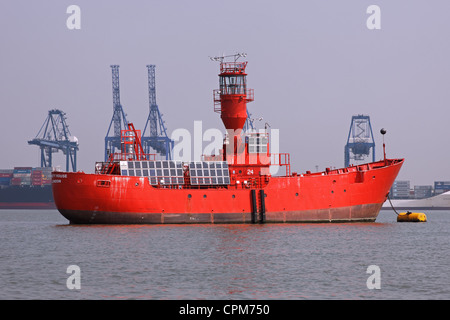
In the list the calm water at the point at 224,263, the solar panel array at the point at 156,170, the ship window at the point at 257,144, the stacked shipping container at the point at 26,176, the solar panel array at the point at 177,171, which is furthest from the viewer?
the stacked shipping container at the point at 26,176

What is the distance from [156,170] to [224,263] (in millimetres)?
23224

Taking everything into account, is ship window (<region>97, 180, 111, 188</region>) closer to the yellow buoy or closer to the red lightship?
the red lightship

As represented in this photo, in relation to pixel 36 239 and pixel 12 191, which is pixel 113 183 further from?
pixel 12 191

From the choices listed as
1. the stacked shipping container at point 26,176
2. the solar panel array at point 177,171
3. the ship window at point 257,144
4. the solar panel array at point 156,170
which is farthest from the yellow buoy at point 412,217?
the stacked shipping container at point 26,176

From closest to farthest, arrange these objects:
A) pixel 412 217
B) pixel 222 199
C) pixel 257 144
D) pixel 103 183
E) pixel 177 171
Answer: pixel 103 183 < pixel 222 199 < pixel 177 171 < pixel 257 144 < pixel 412 217

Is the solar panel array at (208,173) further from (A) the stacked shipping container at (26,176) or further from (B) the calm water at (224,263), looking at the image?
(A) the stacked shipping container at (26,176)

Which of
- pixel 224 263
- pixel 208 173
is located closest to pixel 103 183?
pixel 208 173

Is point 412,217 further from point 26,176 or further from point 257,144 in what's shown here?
point 26,176

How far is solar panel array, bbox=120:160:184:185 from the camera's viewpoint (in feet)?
183

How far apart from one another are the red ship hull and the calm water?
2.03 meters

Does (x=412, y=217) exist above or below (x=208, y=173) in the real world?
below

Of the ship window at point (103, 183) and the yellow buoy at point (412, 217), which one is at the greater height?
the ship window at point (103, 183)

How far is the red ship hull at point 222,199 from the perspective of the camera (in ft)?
180

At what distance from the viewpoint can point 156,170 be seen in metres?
56.7
